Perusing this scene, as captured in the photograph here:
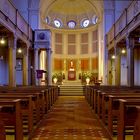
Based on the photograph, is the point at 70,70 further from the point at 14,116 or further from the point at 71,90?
the point at 14,116

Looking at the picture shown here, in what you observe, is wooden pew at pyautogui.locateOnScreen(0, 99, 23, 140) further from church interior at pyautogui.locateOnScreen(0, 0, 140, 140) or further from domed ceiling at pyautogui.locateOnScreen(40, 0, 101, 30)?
domed ceiling at pyautogui.locateOnScreen(40, 0, 101, 30)

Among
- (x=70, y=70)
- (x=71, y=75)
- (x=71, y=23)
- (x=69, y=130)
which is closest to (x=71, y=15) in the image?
(x=71, y=23)

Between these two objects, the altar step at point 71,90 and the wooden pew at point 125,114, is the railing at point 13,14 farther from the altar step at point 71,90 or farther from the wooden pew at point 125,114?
the wooden pew at point 125,114

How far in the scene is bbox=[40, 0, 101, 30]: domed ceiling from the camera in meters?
29.3

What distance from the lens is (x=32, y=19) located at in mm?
22906

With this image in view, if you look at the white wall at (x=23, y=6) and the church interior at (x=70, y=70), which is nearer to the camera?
the church interior at (x=70, y=70)

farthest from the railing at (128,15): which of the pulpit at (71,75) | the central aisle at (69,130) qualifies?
the pulpit at (71,75)

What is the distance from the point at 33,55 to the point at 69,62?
31.3ft

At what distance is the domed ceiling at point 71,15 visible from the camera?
2928 cm

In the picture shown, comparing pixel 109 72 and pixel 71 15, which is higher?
pixel 71 15

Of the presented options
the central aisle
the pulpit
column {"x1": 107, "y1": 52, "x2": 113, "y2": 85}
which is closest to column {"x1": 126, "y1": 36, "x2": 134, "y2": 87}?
the central aisle

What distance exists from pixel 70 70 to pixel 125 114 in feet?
82.3

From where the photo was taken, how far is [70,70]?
29266mm

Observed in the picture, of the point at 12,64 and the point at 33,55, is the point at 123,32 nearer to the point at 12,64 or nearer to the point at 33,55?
the point at 12,64
